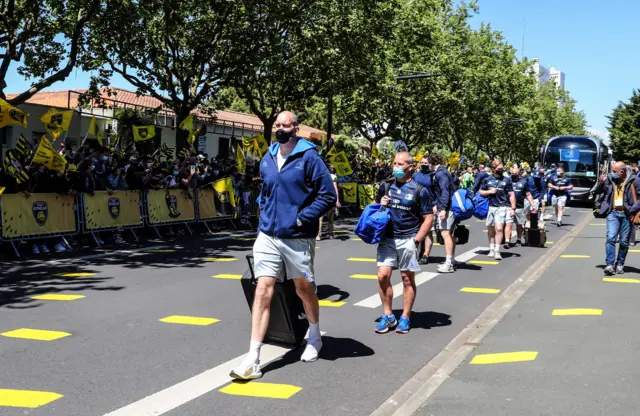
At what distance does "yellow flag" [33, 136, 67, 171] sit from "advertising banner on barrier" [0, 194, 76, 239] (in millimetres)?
553

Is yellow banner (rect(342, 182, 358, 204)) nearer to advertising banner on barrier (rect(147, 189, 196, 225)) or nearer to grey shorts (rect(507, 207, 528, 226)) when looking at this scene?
advertising banner on barrier (rect(147, 189, 196, 225))

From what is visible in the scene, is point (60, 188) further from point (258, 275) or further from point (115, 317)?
point (258, 275)

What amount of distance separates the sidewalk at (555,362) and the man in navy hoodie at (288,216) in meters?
1.31

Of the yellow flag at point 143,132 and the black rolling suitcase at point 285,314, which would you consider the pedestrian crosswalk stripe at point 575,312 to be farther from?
the yellow flag at point 143,132

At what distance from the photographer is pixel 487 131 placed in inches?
1815

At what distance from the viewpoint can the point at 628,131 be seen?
261 feet

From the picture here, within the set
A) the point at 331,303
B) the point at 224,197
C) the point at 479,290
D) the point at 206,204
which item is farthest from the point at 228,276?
the point at 224,197

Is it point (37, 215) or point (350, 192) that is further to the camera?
point (350, 192)

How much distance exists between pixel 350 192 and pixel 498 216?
35.6 feet

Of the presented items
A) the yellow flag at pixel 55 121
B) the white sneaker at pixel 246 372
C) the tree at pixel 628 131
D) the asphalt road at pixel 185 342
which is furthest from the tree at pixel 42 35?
the tree at pixel 628 131

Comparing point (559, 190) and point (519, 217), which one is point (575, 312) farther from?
point (559, 190)

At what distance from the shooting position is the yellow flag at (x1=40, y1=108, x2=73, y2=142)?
46.3 feet

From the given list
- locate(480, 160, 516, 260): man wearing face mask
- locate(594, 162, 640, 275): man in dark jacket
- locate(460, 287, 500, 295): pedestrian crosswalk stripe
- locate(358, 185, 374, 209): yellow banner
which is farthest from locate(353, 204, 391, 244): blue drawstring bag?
locate(358, 185, 374, 209): yellow banner

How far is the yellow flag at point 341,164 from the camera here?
21.7 m
